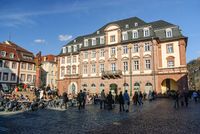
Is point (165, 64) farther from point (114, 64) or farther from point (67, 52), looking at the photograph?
point (67, 52)

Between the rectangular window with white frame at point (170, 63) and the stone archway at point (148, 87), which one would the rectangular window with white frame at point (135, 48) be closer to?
the rectangular window with white frame at point (170, 63)

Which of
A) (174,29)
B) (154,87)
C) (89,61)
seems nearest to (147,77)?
(154,87)

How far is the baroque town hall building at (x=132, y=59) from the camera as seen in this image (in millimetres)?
36625

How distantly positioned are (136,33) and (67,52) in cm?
2184

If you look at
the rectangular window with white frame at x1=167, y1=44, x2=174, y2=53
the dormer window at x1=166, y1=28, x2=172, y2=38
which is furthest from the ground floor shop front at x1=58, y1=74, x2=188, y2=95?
the dormer window at x1=166, y1=28, x2=172, y2=38

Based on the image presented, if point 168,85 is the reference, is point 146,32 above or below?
above

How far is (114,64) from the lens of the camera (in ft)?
139

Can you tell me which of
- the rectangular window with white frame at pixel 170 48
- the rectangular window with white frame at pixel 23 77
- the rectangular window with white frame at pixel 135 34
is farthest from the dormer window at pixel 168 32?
the rectangular window with white frame at pixel 23 77

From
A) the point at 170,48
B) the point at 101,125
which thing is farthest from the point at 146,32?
the point at 101,125

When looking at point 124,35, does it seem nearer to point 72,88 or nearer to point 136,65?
point 136,65

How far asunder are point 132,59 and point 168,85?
941 centimetres

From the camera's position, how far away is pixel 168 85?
3891 cm

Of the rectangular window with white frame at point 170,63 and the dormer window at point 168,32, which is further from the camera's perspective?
the dormer window at point 168,32

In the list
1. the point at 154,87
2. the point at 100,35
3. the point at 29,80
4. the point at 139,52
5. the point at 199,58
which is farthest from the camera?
the point at 199,58
